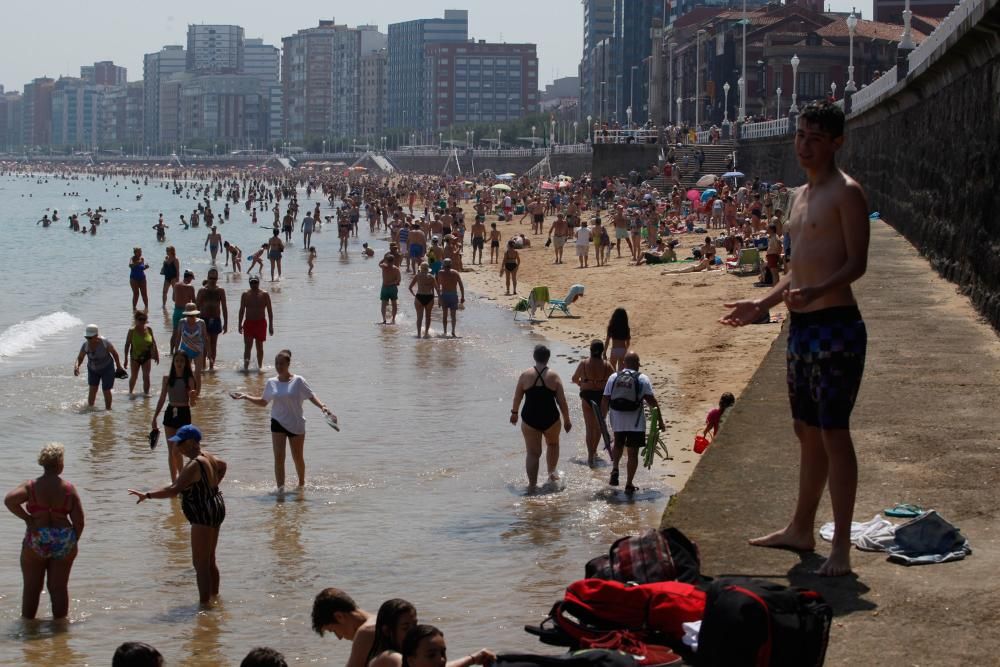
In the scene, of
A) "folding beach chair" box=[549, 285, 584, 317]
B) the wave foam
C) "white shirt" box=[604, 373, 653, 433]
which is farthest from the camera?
"folding beach chair" box=[549, 285, 584, 317]

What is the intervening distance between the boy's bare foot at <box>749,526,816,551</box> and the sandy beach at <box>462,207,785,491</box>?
5.83m

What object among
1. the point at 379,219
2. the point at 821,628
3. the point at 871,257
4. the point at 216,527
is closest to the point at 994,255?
the point at 871,257

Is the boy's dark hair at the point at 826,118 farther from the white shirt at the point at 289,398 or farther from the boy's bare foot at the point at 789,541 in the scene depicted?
the white shirt at the point at 289,398

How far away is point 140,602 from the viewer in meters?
8.77

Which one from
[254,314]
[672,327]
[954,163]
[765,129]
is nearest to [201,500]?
[254,314]

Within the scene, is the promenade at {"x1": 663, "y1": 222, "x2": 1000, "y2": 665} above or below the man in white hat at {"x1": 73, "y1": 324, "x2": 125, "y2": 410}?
above

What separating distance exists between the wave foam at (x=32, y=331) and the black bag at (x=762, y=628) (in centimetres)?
2047

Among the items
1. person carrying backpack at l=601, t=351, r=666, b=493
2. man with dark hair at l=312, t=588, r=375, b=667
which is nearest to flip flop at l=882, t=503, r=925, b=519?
man with dark hair at l=312, t=588, r=375, b=667

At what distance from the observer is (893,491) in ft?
20.3

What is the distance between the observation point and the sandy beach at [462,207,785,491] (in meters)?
15.0

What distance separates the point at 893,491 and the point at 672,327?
50.9 ft

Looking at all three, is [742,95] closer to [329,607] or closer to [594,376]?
[594,376]

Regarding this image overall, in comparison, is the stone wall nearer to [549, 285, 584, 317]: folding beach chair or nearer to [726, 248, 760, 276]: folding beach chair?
[726, 248, 760, 276]: folding beach chair

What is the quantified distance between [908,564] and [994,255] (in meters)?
8.39
